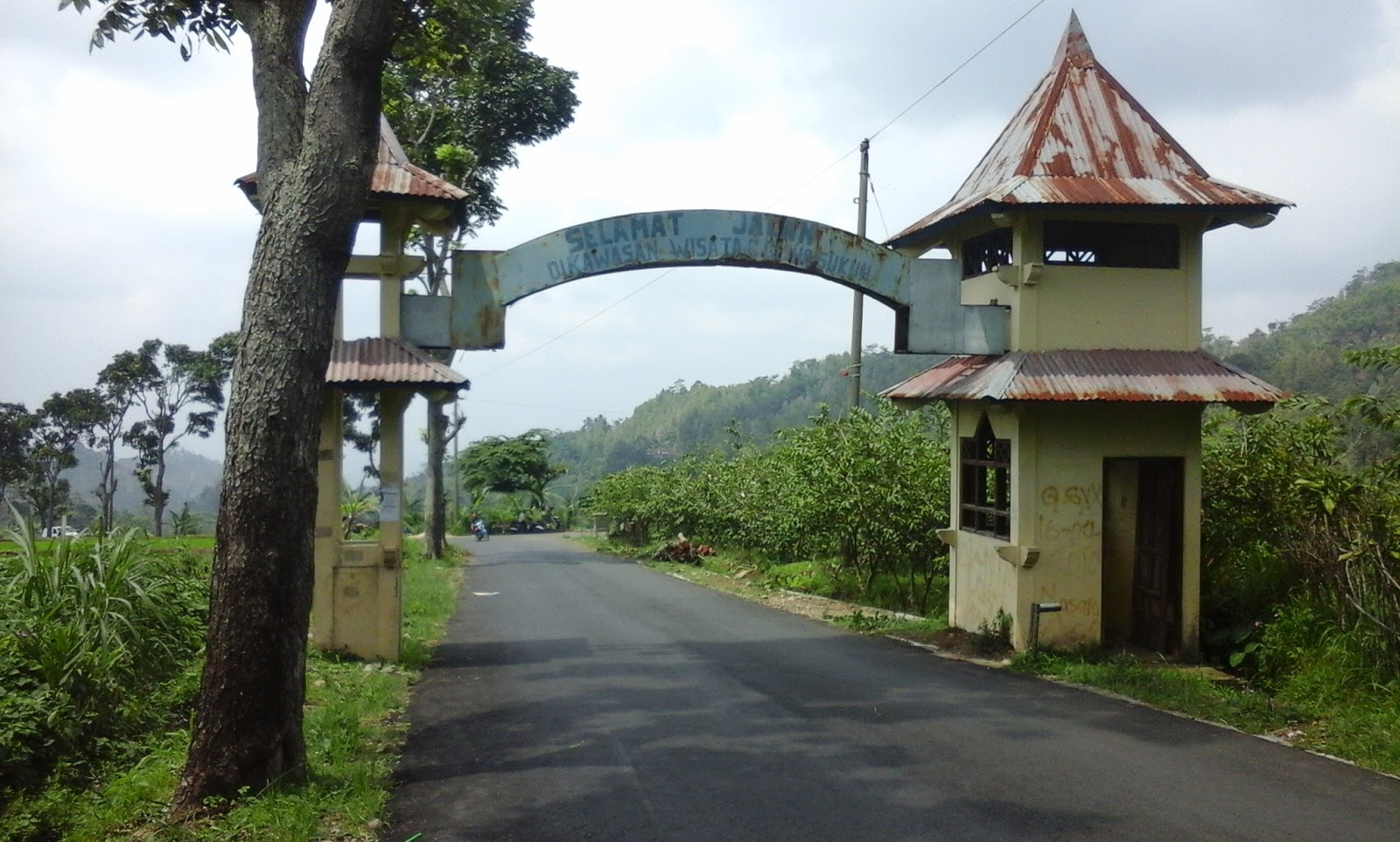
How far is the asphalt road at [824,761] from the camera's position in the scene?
6.29 m

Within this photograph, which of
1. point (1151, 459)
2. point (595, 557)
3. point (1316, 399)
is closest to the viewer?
point (1316, 399)

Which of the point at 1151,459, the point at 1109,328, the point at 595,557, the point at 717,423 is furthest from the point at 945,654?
the point at 717,423

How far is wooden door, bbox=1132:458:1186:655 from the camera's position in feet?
39.7

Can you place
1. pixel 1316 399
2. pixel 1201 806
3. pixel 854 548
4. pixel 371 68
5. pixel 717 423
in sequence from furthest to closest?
pixel 717 423, pixel 854 548, pixel 1316 399, pixel 371 68, pixel 1201 806

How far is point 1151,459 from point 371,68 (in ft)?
29.4

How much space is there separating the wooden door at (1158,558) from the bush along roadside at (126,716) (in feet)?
24.8

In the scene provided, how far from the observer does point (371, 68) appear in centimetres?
728

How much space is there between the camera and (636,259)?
38.5 feet

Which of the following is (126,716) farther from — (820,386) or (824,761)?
(820,386)

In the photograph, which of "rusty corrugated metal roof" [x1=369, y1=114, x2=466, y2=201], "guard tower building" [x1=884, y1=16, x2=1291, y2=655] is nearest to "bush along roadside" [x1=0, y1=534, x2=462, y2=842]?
"rusty corrugated metal roof" [x1=369, y1=114, x2=466, y2=201]

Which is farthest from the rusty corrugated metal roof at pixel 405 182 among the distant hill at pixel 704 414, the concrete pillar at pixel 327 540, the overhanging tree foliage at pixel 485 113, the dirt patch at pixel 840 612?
the distant hill at pixel 704 414

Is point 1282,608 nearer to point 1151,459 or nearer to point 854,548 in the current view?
point 1151,459

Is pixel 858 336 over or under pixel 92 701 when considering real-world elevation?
over

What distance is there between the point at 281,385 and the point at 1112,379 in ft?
25.9
